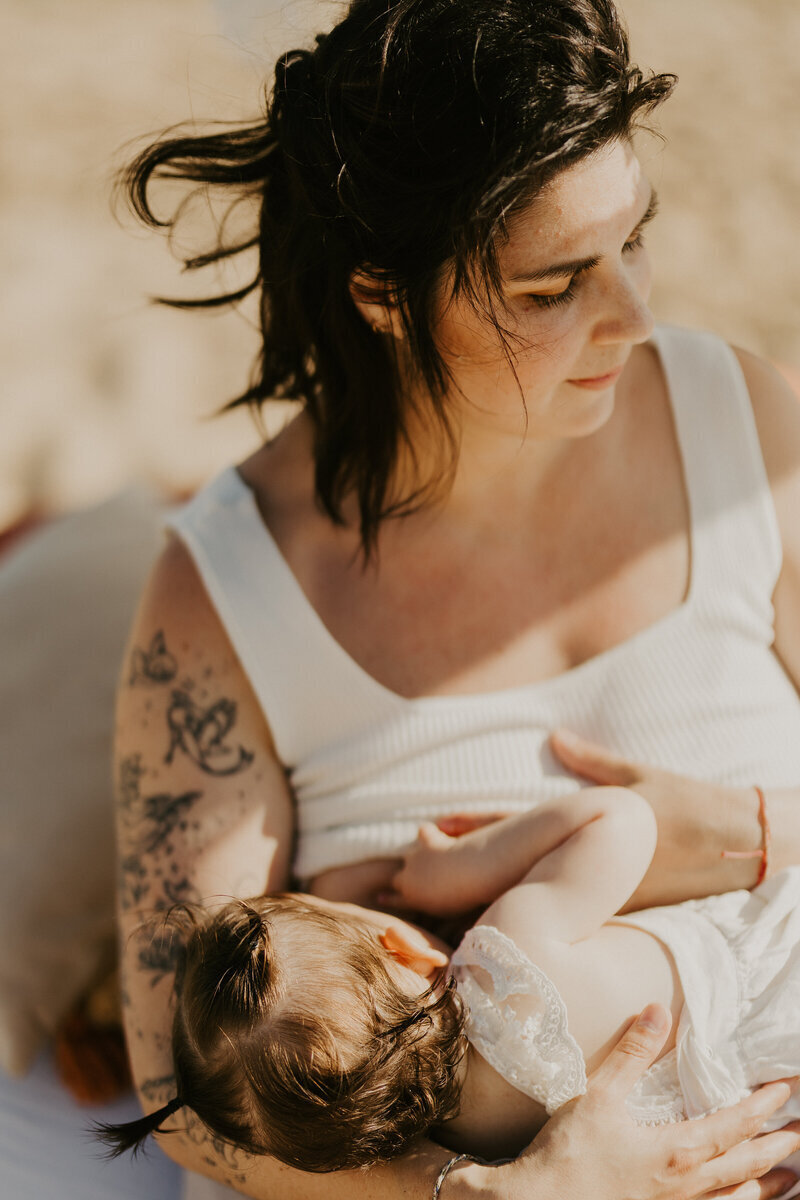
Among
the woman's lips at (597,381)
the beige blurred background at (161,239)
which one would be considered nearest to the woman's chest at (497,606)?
the woman's lips at (597,381)

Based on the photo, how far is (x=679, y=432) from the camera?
1.73 meters

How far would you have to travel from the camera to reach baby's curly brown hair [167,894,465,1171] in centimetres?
132

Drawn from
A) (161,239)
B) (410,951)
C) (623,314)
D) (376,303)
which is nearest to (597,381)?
(623,314)

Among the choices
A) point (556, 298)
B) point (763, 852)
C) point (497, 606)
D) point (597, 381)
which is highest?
point (556, 298)

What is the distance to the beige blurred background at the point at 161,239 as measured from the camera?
3.69 m

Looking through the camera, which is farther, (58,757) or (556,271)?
(58,757)

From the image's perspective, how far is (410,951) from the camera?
1456mm

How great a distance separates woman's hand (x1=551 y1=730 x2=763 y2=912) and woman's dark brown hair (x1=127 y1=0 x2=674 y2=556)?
56 centimetres

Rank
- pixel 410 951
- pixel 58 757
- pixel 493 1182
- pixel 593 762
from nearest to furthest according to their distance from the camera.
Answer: pixel 493 1182, pixel 410 951, pixel 593 762, pixel 58 757

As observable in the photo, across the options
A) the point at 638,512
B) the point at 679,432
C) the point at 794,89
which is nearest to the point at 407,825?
the point at 638,512

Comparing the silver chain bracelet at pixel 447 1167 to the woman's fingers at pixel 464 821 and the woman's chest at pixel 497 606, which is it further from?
the woman's chest at pixel 497 606

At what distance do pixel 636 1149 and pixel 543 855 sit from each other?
1.23 feet

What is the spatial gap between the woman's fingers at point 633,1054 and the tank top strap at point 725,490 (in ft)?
1.99

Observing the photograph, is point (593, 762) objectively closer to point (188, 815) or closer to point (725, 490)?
point (725, 490)
